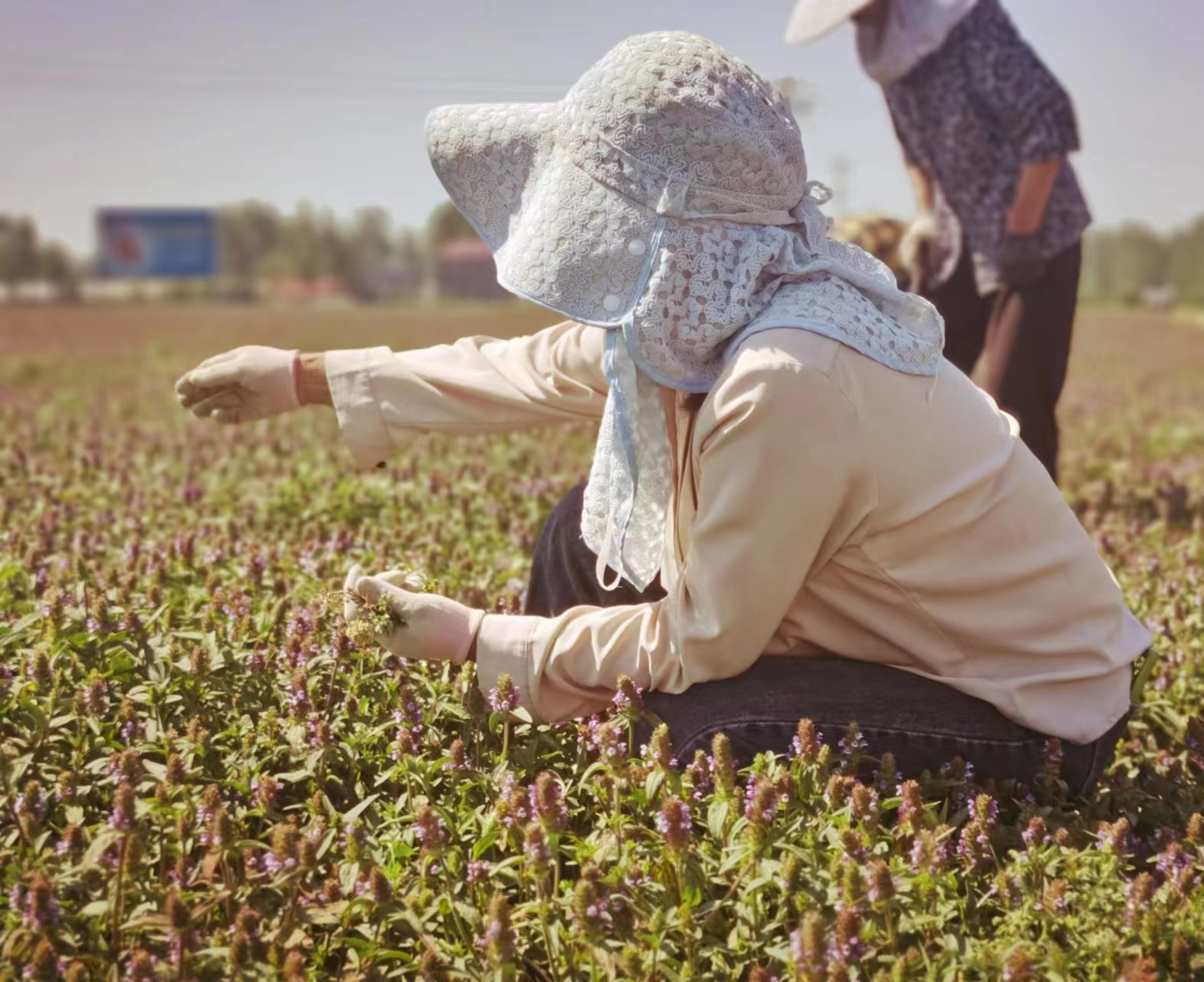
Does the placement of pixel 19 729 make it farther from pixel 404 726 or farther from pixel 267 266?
pixel 267 266

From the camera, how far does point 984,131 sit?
4.86 metres

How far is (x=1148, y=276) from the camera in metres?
82.6

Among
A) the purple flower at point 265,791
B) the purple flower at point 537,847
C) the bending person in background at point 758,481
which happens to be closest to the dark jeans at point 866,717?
the bending person in background at point 758,481

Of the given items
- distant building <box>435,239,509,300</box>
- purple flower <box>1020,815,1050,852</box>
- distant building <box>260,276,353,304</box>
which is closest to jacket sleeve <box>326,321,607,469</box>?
purple flower <box>1020,815,1050,852</box>

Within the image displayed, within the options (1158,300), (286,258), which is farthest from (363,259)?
(1158,300)

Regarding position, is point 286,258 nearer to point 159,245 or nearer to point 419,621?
point 159,245

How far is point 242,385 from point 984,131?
3243mm

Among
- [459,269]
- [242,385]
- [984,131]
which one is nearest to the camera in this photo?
[242,385]

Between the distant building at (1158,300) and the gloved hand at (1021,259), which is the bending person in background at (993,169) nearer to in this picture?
the gloved hand at (1021,259)

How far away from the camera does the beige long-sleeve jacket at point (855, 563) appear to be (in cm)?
217

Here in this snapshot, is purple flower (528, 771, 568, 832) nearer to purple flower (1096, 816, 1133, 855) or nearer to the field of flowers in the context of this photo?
the field of flowers

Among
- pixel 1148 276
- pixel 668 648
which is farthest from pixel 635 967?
pixel 1148 276

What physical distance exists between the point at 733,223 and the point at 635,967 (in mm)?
1267

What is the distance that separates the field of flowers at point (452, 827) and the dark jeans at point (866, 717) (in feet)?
0.18
